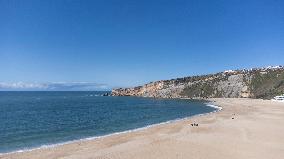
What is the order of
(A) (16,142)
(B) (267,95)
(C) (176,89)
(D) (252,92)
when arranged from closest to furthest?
1. (A) (16,142)
2. (B) (267,95)
3. (D) (252,92)
4. (C) (176,89)

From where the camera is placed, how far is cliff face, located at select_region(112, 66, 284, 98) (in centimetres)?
11975

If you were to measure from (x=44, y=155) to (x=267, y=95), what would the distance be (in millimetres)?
98557

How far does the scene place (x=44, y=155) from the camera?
84.5 feet

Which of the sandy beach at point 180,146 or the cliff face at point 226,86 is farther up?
the cliff face at point 226,86

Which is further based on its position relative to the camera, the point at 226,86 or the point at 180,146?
the point at 226,86

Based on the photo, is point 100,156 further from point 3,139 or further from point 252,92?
point 252,92

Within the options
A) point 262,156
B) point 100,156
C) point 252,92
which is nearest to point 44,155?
point 100,156

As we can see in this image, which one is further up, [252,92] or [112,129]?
[252,92]

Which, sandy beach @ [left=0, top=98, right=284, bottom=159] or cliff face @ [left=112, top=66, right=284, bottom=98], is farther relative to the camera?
cliff face @ [left=112, top=66, right=284, bottom=98]

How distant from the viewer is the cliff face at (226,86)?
393 feet

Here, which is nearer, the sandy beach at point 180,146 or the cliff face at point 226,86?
the sandy beach at point 180,146

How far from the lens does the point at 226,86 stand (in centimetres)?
13762

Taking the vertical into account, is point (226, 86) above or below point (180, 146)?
above

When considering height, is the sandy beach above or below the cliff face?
below
